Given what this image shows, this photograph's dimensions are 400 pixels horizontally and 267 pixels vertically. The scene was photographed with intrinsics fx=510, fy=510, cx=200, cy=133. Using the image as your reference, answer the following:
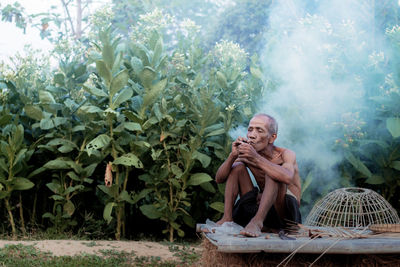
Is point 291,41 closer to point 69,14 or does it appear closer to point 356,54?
point 356,54

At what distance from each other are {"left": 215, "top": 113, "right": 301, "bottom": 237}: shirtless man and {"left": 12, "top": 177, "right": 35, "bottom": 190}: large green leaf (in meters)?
2.08

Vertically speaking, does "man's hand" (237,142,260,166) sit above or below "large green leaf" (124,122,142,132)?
below

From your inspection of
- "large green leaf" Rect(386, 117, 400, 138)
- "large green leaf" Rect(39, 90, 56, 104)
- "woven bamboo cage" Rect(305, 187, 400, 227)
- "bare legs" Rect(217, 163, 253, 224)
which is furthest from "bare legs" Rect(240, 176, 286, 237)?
"large green leaf" Rect(39, 90, 56, 104)

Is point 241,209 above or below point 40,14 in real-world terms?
below

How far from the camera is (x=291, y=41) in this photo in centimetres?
523

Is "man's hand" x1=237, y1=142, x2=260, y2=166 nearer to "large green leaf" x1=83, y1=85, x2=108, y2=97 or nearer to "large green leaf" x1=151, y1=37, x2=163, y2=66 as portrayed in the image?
"large green leaf" x1=83, y1=85, x2=108, y2=97

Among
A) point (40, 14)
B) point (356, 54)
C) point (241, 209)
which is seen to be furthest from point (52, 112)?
point (40, 14)

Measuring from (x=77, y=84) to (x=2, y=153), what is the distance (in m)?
0.94

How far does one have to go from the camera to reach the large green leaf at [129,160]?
15.0 feet

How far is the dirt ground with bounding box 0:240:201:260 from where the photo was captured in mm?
4160

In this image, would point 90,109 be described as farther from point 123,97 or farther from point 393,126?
point 393,126

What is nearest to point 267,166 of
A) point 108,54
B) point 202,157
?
point 202,157

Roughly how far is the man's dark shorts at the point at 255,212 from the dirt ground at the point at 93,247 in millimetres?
1117

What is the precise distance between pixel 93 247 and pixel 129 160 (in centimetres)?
82
